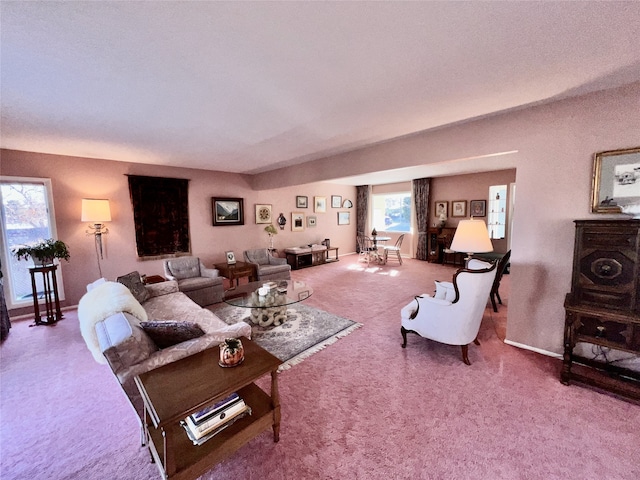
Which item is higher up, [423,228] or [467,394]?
[423,228]

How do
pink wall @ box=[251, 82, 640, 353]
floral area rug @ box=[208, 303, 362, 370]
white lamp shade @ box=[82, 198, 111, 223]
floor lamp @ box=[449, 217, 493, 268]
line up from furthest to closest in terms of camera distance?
white lamp shade @ box=[82, 198, 111, 223]
floor lamp @ box=[449, 217, 493, 268]
floral area rug @ box=[208, 303, 362, 370]
pink wall @ box=[251, 82, 640, 353]

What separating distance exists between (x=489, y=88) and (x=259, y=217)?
546 cm

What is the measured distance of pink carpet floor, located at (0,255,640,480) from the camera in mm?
1552

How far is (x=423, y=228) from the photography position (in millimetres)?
8008

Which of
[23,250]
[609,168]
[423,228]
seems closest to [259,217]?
[23,250]

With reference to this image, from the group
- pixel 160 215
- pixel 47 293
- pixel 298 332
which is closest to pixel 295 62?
pixel 298 332

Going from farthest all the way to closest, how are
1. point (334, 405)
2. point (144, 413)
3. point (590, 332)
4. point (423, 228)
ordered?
1. point (423, 228)
2. point (590, 332)
3. point (334, 405)
4. point (144, 413)

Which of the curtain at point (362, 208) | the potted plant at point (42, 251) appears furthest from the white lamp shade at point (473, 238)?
the curtain at point (362, 208)

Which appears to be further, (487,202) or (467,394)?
(487,202)

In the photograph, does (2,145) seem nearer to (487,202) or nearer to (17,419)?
(17,419)

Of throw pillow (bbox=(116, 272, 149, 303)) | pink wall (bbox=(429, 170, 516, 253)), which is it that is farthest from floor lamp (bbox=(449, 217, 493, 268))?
pink wall (bbox=(429, 170, 516, 253))

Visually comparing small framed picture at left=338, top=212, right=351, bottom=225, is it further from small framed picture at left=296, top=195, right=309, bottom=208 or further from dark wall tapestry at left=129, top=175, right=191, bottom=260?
dark wall tapestry at left=129, top=175, right=191, bottom=260

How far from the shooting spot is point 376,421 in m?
1.89

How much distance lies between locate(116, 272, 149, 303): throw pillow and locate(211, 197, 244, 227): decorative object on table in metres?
2.57
